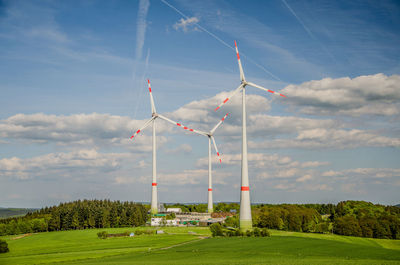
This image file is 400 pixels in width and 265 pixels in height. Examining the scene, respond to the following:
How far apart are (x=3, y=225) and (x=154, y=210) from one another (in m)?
63.5

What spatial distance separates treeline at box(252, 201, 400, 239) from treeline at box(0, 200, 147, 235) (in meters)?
62.7

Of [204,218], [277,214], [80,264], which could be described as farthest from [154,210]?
[80,264]

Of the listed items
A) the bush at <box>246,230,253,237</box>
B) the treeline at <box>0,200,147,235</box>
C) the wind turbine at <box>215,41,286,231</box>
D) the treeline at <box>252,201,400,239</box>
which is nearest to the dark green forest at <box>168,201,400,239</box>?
the treeline at <box>252,201,400,239</box>

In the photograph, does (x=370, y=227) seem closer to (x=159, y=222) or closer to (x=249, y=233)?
(x=249, y=233)

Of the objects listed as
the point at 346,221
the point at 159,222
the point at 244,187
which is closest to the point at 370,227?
the point at 346,221

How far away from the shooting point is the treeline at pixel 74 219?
16725 centimetres

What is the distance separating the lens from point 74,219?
177000 mm

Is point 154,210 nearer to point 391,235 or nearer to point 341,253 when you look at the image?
point 391,235

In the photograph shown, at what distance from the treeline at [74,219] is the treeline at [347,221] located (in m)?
62.7

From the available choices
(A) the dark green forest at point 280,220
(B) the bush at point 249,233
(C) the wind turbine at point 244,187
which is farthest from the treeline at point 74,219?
(C) the wind turbine at point 244,187

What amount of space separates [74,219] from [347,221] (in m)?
117

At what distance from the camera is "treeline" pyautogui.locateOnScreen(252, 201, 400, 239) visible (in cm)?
12825

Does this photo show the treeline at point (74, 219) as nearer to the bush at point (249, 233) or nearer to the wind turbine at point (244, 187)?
the bush at point (249, 233)

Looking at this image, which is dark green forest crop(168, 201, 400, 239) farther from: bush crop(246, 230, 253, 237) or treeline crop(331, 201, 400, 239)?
bush crop(246, 230, 253, 237)
